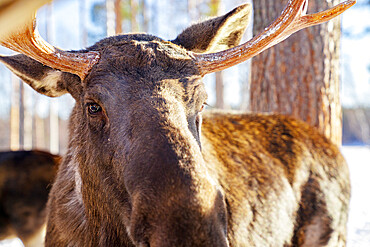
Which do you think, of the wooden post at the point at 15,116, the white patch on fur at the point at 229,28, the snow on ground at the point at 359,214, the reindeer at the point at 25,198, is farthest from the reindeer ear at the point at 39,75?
the wooden post at the point at 15,116

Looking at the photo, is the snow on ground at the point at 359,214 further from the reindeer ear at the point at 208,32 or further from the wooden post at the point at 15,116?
the wooden post at the point at 15,116

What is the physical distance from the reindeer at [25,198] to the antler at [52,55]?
4.18 m

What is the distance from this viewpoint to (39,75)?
3018mm

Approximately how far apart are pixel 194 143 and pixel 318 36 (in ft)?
12.1

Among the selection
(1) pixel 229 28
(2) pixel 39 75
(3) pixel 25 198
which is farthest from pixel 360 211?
(2) pixel 39 75

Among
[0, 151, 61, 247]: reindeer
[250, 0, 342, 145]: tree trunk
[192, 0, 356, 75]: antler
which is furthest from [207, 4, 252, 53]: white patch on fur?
[0, 151, 61, 247]: reindeer

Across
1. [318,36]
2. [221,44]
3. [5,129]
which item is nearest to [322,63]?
[318,36]

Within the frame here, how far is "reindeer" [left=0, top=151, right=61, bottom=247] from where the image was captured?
6461 millimetres

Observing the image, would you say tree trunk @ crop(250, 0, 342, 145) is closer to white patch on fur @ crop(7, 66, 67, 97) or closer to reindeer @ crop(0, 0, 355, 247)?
reindeer @ crop(0, 0, 355, 247)

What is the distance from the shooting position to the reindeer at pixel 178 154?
6.32ft

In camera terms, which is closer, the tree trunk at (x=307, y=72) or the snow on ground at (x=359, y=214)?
the tree trunk at (x=307, y=72)

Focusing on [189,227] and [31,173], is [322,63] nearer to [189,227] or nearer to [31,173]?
[189,227]

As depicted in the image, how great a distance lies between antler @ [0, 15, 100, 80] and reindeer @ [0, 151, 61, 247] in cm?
418

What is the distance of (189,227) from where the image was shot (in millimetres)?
1777
